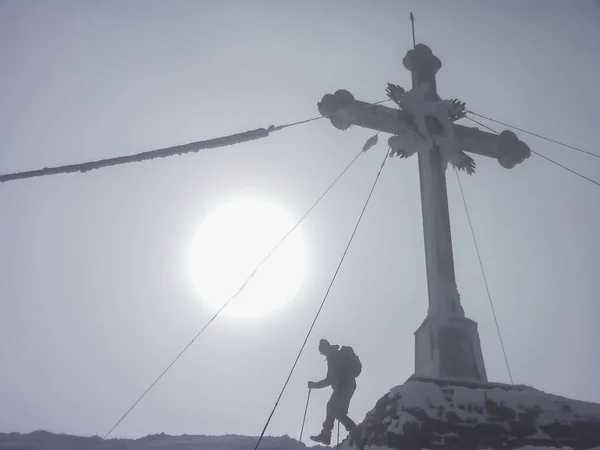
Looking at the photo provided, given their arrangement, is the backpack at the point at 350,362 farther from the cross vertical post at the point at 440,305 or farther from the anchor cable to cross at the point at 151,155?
the anchor cable to cross at the point at 151,155

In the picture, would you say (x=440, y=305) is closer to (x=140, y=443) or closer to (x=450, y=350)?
(x=450, y=350)

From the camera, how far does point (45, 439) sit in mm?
9930

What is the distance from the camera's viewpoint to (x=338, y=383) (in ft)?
27.4

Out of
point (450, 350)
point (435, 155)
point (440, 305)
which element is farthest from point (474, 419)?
point (435, 155)

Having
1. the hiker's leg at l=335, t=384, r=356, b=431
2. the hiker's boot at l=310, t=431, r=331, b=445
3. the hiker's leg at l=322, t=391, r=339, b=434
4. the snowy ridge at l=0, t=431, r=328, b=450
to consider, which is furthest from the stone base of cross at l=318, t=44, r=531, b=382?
the snowy ridge at l=0, t=431, r=328, b=450

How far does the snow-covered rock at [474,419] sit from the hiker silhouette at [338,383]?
69.1 inches

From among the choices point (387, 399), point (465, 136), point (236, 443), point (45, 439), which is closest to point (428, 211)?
point (465, 136)

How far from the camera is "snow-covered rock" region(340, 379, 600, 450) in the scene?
5664 mm

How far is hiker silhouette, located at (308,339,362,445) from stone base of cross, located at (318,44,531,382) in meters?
1.13

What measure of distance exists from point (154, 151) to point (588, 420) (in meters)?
7.02

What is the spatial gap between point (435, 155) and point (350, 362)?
3.74 meters

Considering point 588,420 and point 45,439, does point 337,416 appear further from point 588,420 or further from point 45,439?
point 45,439

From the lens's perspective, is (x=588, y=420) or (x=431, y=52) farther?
(x=431, y=52)

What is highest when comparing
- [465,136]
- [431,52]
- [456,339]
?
[431,52]
